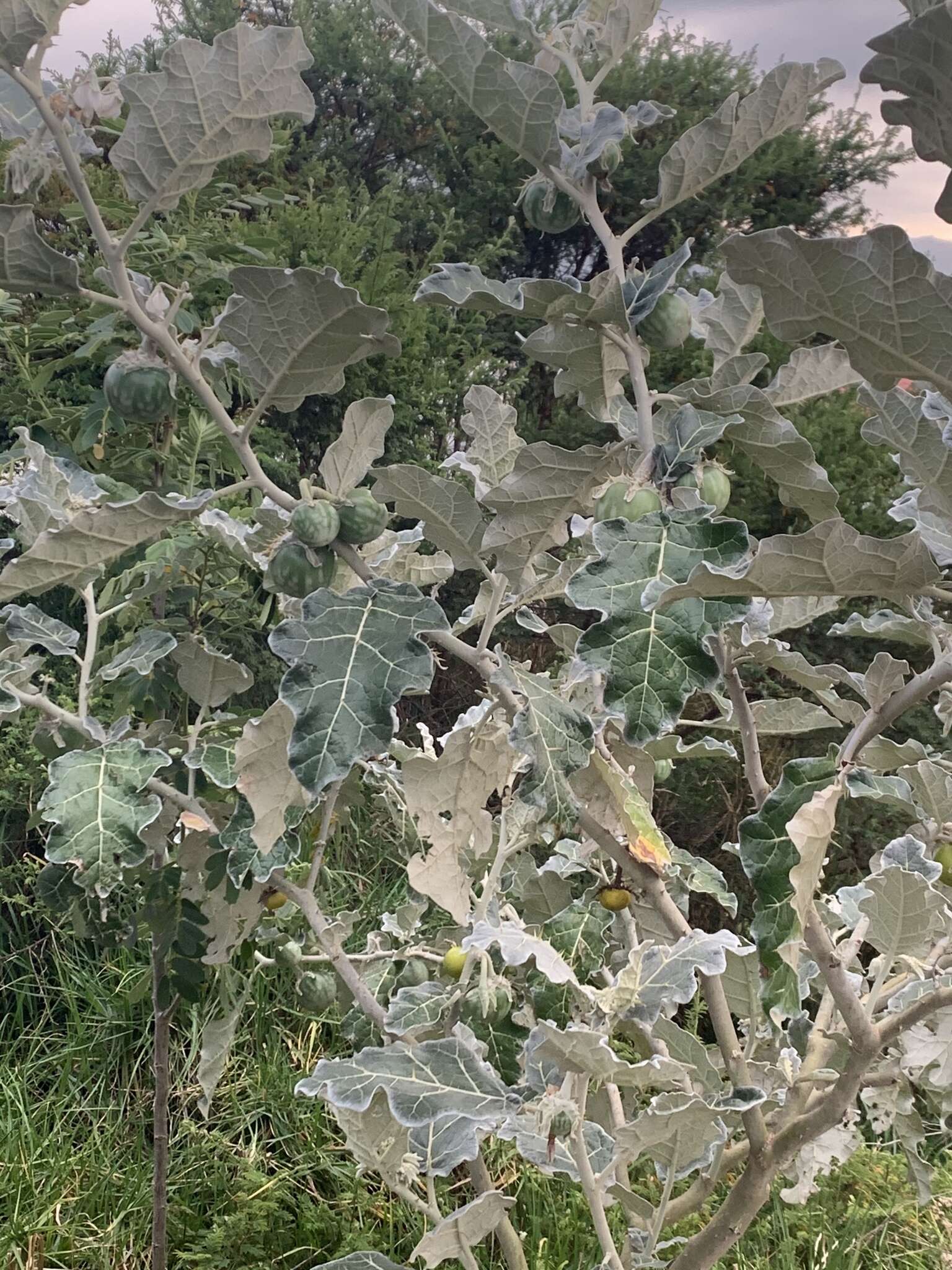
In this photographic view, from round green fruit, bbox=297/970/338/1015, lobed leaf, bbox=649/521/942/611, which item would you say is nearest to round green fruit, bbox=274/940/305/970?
round green fruit, bbox=297/970/338/1015

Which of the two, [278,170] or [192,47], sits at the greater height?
[192,47]

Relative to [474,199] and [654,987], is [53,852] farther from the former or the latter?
[474,199]

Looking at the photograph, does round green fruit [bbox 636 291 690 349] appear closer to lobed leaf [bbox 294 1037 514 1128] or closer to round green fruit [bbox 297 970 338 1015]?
lobed leaf [bbox 294 1037 514 1128]

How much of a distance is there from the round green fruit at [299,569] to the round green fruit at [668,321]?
0.31 metres

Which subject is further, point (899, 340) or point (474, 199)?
point (474, 199)

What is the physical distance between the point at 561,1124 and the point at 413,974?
0.50 m

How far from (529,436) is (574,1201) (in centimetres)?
316

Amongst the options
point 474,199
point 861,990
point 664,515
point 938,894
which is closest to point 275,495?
point 664,515

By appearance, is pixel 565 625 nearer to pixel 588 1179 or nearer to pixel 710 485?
pixel 710 485

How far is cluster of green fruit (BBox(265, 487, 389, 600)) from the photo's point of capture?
77cm

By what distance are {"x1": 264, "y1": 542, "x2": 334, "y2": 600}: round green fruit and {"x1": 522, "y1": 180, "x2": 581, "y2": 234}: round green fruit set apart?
343 millimetres

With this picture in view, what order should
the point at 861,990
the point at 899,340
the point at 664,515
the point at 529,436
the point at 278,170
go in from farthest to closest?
the point at 278,170 < the point at 529,436 < the point at 861,990 < the point at 664,515 < the point at 899,340

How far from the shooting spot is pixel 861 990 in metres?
1.11

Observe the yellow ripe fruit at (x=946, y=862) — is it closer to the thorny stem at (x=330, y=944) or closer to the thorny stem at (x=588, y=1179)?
the thorny stem at (x=588, y=1179)
